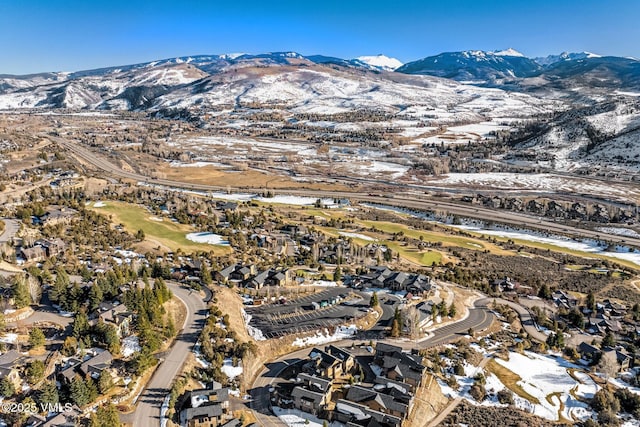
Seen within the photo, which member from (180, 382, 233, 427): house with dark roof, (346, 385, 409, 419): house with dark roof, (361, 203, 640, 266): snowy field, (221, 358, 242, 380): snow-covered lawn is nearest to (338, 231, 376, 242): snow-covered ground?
(361, 203, 640, 266): snowy field

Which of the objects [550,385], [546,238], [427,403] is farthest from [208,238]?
[546,238]

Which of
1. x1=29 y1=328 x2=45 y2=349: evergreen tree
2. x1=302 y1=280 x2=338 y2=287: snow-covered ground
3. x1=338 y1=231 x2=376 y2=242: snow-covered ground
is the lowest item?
x1=302 y1=280 x2=338 y2=287: snow-covered ground

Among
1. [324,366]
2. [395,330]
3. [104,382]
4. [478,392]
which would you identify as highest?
[104,382]

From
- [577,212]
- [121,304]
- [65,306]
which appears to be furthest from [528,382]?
[577,212]

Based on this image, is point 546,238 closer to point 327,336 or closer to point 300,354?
point 327,336

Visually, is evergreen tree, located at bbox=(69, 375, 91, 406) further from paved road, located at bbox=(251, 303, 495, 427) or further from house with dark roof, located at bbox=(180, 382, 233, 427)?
paved road, located at bbox=(251, 303, 495, 427)

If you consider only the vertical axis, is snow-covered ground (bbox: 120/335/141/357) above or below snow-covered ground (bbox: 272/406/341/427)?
above

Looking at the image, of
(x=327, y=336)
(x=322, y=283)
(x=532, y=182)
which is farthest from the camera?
(x=532, y=182)
